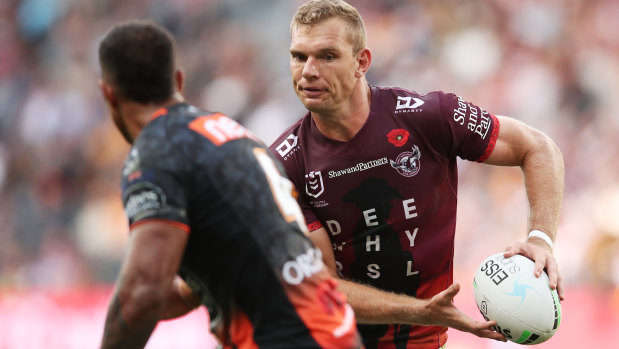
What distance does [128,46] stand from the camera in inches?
144

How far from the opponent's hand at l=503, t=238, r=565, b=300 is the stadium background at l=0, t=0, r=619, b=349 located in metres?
4.99

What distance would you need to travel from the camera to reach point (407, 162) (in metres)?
5.24

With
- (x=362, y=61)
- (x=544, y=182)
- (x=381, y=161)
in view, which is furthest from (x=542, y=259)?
(x=362, y=61)

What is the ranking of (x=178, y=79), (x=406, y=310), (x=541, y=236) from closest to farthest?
(x=178, y=79), (x=406, y=310), (x=541, y=236)

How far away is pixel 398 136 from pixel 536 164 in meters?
0.85

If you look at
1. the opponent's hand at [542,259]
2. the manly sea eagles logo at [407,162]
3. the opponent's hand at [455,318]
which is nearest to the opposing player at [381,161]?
the manly sea eagles logo at [407,162]

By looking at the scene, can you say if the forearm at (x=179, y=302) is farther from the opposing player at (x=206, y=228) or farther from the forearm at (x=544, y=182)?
the forearm at (x=544, y=182)

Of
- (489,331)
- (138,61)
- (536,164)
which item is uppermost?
(138,61)

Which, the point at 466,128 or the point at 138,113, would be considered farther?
the point at 466,128

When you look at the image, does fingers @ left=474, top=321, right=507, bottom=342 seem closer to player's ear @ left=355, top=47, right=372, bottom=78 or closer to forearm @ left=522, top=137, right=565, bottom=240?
forearm @ left=522, top=137, right=565, bottom=240

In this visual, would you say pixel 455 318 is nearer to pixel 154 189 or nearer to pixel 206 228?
pixel 206 228

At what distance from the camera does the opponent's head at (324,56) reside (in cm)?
513

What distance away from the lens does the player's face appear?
202 inches

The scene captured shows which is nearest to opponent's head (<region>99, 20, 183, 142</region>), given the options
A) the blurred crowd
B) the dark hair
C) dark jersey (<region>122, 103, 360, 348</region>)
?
the dark hair
